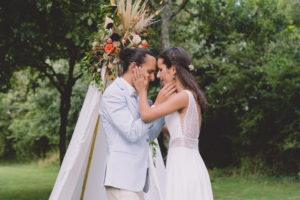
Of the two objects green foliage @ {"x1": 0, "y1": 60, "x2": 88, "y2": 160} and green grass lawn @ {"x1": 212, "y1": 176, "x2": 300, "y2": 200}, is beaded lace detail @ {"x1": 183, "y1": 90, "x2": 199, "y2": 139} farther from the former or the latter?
green foliage @ {"x1": 0, "y1": 60, "x2": 88, "y2": 160}

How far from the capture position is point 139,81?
2930 mm

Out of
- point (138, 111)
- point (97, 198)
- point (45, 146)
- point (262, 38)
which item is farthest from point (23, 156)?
point (138, 111)

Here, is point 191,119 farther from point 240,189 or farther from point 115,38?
point 240,189

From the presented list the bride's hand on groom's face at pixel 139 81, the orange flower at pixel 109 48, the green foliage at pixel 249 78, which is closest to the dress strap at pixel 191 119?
the bride's hand on groom's face at pixel 139 81

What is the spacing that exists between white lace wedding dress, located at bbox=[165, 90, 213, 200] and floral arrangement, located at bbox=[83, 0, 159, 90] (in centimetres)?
139

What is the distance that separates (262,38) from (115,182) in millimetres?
7414

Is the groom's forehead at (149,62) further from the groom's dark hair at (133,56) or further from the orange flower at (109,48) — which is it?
the orange flower at (109,48)

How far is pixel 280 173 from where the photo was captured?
10.9 metres

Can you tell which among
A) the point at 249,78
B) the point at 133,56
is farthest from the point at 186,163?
the point at 249,78

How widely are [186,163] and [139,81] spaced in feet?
2.48

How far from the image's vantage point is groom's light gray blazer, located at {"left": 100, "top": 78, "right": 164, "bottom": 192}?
2782 mm

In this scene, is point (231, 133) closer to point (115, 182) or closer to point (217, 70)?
point (217, 70)

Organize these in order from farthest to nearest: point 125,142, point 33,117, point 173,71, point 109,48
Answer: point 33,117 < point 109,48 < point 173,71 < point 125,142

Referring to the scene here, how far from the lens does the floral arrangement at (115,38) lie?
416cm
